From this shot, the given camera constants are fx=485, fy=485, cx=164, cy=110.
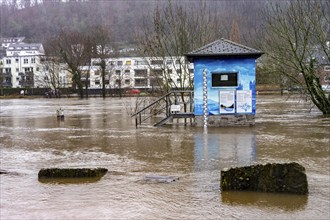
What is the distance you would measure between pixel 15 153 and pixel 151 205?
793 cm

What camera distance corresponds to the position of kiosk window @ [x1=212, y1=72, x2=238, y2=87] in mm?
22219

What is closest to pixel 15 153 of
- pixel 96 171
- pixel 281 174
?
pixel 96 171

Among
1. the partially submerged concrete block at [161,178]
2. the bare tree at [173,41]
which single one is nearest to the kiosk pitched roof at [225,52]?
the bare tree at [173,41]

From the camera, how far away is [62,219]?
757cm

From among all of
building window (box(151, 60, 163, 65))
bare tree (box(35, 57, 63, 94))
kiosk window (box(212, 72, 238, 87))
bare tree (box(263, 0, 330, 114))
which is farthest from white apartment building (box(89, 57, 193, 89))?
kiosk window (box(212, 72, 238, 87))

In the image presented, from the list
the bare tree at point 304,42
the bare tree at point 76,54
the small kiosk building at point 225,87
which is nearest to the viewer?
the small kiosk building at point 225,87

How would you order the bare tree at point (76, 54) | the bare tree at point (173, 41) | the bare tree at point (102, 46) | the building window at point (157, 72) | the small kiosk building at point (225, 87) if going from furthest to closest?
the bare tree at point (102, 46), the bare tree at point (76, 54), the building window at point (157, 72), the bare tree at point (173, 41), the small kiosk building at point (225, 87)

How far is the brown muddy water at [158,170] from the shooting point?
26.3 feet

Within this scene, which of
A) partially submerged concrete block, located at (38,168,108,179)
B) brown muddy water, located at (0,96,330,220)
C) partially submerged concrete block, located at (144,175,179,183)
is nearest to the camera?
brown muddy water, located at (0,96,330,220)

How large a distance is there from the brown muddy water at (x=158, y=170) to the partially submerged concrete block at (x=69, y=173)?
288mm

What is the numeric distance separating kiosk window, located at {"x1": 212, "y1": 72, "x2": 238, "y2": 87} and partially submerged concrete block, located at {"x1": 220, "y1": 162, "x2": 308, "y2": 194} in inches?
523

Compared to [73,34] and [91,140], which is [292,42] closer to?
[91,140]

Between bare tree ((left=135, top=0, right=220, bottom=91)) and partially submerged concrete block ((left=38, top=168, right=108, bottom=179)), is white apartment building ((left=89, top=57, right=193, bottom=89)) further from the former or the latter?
partially submerged concrete block ((left=38, top=168, right=108, bottom=179))

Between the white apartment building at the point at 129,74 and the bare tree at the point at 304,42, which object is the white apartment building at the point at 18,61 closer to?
the white apartment building at the point at 129,74
